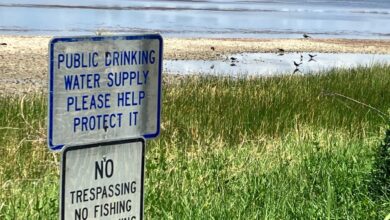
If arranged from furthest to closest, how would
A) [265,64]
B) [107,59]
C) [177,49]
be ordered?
1. [177,49]
2. [265,64]
3. [107,59]

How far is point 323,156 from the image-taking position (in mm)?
6801

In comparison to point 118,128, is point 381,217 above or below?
below

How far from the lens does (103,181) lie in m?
2.68

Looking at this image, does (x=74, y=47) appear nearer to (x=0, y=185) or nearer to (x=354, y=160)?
(x=0, y=185)

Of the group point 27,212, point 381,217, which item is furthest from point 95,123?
point 381,217

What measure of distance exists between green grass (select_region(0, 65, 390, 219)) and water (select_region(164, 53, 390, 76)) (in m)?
9.07

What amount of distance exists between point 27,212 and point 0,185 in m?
1.11

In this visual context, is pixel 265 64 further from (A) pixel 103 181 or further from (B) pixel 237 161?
(A) pixel 103 181

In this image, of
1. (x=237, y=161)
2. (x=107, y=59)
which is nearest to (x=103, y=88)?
(x=107, y=59)

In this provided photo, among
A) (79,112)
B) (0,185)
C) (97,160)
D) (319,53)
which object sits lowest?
(319,53)

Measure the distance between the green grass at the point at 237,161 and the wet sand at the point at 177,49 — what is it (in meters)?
5.29

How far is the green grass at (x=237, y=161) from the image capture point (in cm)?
524

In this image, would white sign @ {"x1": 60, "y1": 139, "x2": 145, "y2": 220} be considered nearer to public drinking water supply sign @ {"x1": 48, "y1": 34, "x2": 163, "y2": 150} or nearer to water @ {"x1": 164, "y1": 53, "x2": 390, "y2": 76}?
public drinking water supply sign @ {"x1": 48, "y1": 34, "x2": 163, "y2": 150}

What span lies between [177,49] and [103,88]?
88.0ft
